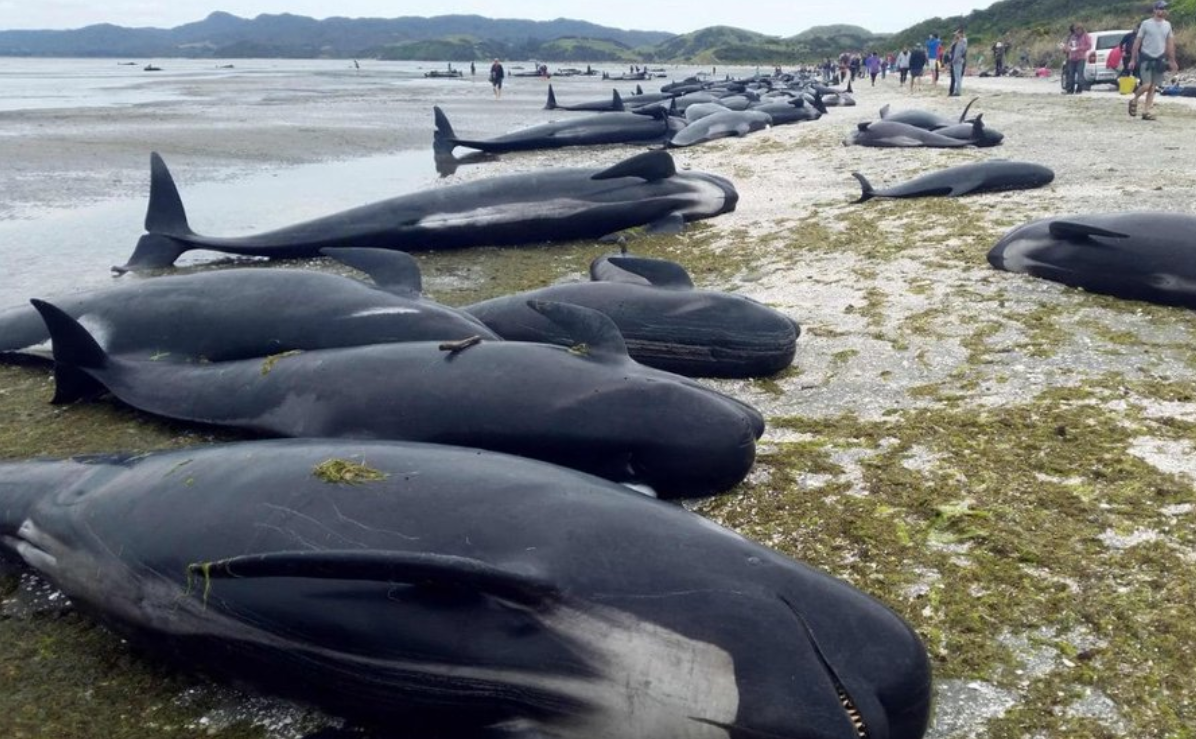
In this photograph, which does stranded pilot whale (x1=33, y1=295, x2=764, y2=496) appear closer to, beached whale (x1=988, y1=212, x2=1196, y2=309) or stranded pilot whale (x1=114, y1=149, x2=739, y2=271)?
beached whale (x1=988, y1=212, x2=1196, y2=309)

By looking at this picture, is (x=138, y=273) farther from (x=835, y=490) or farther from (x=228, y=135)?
(x=228, y=135)

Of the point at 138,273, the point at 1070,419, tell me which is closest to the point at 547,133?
the point at 138,273

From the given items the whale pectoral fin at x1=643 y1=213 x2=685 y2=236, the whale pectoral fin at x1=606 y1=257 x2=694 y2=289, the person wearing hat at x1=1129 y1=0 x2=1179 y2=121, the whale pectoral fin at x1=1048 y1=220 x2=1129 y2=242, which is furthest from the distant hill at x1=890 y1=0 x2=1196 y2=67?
the whale pectoral fin at x1=606 y1=257 x2=694 y2=289

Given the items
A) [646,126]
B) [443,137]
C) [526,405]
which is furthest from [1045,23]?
[526,405]

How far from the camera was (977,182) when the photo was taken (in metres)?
11.1

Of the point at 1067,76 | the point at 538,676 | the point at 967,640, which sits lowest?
the point at 967,640

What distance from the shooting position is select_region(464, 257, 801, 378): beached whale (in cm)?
554

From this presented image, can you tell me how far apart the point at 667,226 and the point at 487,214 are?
1.92 metres

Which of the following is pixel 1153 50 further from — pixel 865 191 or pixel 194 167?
pixel 194 167

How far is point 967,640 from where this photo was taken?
10.1 ft

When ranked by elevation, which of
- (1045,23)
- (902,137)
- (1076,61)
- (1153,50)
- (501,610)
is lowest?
(501,610)

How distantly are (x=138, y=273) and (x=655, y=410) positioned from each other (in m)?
6.22

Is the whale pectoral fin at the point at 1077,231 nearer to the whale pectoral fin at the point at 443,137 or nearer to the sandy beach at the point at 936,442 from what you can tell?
the sandy beach at the point at 936,442

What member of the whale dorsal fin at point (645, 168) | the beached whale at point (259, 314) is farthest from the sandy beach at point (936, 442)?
the whale dorsal fin at point (645, 168)
